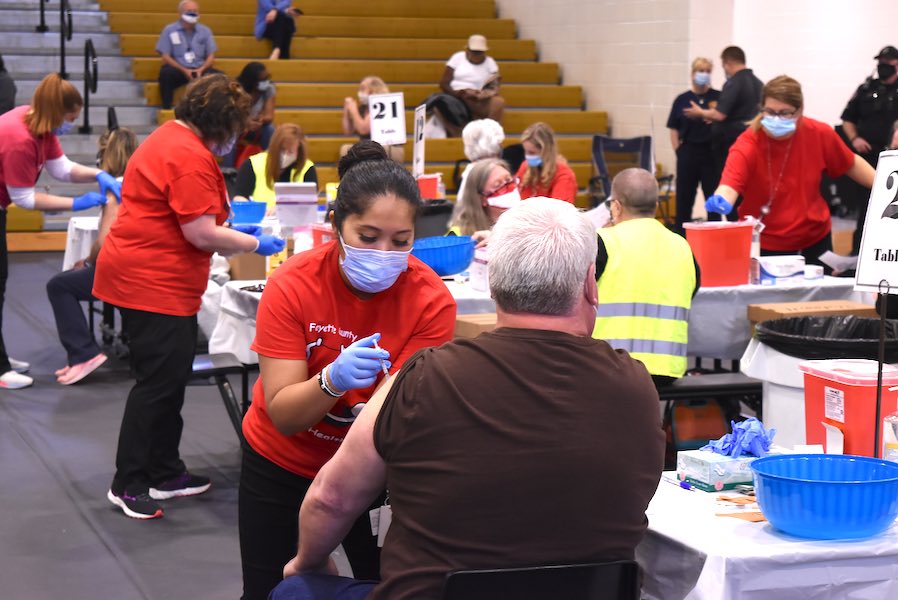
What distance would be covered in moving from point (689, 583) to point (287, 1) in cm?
1056

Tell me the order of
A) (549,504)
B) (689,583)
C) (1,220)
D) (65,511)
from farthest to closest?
1. (1,220)
2. (65,511)
3. (689,583)
4. (549,504)

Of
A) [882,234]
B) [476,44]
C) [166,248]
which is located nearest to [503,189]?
[166,248]

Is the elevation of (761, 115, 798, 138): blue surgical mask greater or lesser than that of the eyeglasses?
greater

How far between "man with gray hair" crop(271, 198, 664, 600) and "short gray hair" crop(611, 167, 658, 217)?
7.02 ft

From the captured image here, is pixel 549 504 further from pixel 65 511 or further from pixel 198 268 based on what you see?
pixel 65 511

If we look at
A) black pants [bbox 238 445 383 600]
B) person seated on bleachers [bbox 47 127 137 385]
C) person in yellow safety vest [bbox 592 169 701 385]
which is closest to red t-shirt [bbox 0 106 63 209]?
person seated on bleachers [bbox 47 127 137 385]

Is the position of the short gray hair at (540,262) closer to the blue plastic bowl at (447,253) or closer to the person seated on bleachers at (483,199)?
the blue plastic bowl at (447,253)

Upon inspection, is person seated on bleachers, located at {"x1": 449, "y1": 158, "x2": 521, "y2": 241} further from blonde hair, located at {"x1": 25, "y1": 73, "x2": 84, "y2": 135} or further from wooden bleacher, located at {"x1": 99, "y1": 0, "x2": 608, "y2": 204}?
wooden bleacher, located at {"x1": 99, "y1": 0, "x2": 608, "y2": 204}

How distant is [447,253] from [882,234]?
247cm

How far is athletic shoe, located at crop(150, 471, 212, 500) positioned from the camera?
14.5ft

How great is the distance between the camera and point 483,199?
212 inches

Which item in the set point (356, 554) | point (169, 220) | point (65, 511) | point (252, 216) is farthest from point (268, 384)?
point (252, 216)

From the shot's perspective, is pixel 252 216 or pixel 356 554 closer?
pixel 356 554

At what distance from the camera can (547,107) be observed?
490 inches
